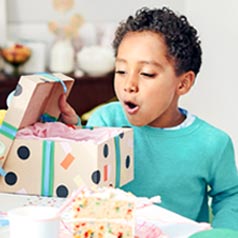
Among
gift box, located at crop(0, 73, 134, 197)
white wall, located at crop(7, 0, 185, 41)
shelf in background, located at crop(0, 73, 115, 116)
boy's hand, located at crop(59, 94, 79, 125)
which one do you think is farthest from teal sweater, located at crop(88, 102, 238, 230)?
white wall, located at crop(7, 0, 185, 41)

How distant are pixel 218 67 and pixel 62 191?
300 cm

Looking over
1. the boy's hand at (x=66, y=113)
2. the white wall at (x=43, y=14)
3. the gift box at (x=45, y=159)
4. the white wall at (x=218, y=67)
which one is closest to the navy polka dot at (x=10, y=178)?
the gift box at (x=45, y=159)

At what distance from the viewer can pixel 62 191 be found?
142 centimetres

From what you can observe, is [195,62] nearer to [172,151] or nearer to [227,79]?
[172,151]

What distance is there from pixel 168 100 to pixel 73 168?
0.51 metres

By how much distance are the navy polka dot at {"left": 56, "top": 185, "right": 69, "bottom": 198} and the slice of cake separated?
0.97ft

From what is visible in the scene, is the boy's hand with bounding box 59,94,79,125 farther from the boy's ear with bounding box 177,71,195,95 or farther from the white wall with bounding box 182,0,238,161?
the white wall with bounding box 182,0,238,161

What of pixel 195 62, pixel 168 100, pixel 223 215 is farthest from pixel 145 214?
pixel 195 62

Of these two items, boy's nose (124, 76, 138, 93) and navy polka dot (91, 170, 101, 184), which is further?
boy's nose (124, 76, 138, 93)

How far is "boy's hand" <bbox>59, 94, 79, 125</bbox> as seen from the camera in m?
1.68

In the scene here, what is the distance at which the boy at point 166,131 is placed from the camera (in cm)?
172

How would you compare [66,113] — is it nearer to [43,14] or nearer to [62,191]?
[62,191]

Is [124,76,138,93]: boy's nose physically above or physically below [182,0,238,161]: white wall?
above

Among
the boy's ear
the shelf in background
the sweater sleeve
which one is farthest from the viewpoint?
the shelf in background
